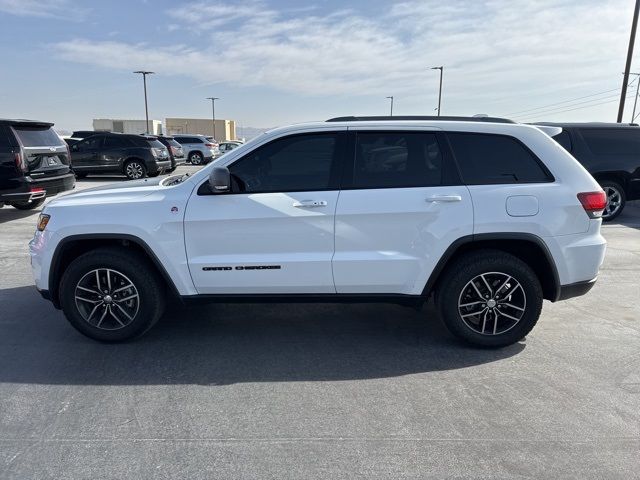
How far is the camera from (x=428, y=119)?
3.99 meters

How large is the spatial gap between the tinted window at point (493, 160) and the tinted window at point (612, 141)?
657cm

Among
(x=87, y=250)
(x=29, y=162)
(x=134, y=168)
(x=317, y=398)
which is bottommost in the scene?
(x=317, y=398)

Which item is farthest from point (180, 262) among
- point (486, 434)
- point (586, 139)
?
point (586, 139)

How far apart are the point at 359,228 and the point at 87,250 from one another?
2.29 metres

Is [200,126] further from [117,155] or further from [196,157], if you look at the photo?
[117,155]

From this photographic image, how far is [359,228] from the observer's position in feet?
12.1

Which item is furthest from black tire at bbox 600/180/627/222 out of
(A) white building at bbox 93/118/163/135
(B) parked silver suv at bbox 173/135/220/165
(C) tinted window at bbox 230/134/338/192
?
(A) white building at bbox 93/118/163/135

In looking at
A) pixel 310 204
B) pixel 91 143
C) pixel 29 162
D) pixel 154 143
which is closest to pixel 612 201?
pixel 310 204

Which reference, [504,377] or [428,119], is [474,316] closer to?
[504,377]

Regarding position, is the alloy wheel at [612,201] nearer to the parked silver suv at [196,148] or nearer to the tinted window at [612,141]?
the tinted window at [612,141]

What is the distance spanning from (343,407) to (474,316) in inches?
58.5

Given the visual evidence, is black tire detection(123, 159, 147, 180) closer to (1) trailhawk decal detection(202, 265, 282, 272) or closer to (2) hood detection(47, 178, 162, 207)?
(2) hood detection(47, 178, 162, 207)

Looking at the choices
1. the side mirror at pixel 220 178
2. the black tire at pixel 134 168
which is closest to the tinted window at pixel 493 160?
the side mirror at pixel 220 178

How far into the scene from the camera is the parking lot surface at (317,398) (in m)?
2.58
